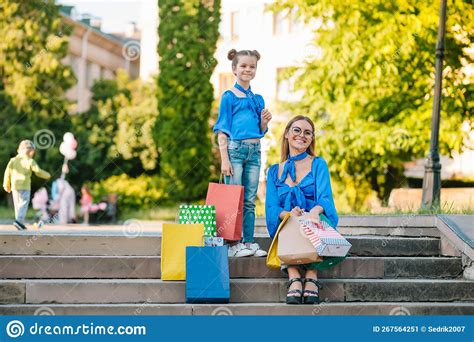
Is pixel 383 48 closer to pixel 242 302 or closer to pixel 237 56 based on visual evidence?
pixel 237 56

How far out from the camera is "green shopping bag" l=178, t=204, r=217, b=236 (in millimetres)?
7793

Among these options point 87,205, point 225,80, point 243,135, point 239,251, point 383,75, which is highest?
point 225,80

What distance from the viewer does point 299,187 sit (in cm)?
776

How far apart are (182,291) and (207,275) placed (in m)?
0.31

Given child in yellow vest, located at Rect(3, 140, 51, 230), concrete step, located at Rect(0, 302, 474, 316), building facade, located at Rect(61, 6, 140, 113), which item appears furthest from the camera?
building facade, located at Rect(61, 6, 140, 113)

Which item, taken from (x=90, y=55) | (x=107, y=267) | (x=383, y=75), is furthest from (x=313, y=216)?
(x=90, y=55)

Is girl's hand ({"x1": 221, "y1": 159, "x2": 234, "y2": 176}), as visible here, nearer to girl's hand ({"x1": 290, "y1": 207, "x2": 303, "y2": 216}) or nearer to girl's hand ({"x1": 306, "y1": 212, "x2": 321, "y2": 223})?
girl's hand ({"x1": 290, "y1": 207, "x2": 303, "y2": 216})

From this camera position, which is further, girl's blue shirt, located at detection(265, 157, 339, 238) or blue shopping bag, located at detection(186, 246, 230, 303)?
girl's blue shirt, located at detection(265, 157, 339, 238)

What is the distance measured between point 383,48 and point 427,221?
671cm

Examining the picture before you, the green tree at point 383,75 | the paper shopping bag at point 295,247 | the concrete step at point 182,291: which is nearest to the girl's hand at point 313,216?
the paper shopping bag at point 295,247

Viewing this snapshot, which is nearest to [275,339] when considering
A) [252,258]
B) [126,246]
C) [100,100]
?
[252,258]

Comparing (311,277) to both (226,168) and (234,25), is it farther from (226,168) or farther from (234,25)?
(234,25)

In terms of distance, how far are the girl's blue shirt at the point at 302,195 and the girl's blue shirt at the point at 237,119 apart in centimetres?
55

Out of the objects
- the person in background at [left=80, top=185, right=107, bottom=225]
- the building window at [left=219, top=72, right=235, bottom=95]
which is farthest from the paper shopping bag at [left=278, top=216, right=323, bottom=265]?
the building window at [left=219, top=72, right=235, bottom=95]
